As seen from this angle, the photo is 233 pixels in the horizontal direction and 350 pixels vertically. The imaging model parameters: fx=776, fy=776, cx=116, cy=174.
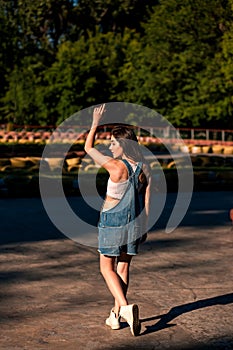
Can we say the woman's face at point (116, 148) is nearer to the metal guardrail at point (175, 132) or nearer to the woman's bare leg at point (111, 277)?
the woman's bare leg at point (111, 277)

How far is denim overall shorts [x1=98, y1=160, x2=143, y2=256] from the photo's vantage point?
5742mm

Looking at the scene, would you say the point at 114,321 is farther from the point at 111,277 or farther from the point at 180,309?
the point at 180,309

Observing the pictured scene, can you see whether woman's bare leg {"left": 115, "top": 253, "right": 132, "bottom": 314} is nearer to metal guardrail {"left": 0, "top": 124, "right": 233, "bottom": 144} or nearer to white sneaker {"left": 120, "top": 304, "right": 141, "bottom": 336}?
white sneaker {"left": 120, "top": 304, "right": 141, "bottom": 336}

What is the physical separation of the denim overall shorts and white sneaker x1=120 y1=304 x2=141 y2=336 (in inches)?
16.7

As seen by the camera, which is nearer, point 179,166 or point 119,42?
point 179,166

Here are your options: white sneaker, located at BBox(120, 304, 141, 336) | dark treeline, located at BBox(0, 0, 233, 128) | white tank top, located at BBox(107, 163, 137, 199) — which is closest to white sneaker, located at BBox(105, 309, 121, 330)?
white sneaker, located at BBox(120, 304, 141, 336)

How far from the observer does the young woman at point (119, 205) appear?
5.74 meters

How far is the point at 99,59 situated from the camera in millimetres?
49406

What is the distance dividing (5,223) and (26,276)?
12.7ft

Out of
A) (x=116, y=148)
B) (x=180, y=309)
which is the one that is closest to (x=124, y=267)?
(x=180, y=309)

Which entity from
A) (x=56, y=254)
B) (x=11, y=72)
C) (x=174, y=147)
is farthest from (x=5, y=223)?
(x=11, y=72)

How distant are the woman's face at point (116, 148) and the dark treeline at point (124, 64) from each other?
31.2m

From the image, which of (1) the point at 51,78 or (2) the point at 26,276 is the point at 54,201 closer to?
(2) the point at 26,276

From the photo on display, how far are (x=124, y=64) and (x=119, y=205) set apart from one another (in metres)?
43.4
